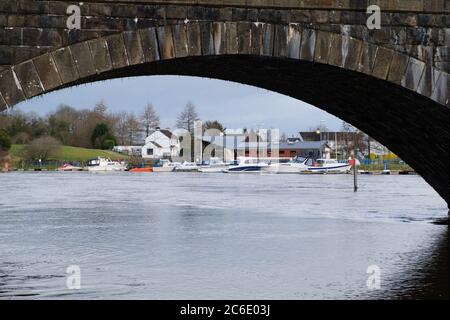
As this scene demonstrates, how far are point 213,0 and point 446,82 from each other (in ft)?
18.2

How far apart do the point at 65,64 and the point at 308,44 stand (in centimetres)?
500

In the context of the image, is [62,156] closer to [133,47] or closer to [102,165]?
[102,165]

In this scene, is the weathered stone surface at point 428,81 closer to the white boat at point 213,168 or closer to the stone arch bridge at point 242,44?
the stone arch bridge at point 242,44

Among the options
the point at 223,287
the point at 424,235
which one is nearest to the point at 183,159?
the point at 424,235

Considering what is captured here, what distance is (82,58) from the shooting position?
1435cm

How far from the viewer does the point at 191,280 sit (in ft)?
52.5

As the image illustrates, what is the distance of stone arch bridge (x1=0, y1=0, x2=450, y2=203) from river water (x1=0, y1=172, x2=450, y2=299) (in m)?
4.06

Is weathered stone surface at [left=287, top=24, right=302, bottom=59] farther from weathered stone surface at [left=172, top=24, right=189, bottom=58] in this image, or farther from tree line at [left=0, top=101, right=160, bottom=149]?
tree line at [left=0, top=101, right=160, bottom=149]

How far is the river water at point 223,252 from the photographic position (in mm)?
15234

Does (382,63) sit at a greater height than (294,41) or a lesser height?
lesser

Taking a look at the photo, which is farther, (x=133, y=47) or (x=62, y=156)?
(x=62, y=156)

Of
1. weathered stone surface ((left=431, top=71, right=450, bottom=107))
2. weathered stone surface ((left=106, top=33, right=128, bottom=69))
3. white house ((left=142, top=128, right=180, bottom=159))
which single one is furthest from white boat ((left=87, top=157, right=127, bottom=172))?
weathered stone surface ((left=106, top=33, right=128, bottom=69))

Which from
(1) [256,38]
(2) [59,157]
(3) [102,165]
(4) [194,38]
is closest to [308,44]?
(1) [256,38]

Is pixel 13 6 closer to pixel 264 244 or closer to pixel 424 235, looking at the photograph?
pixel 264 244
